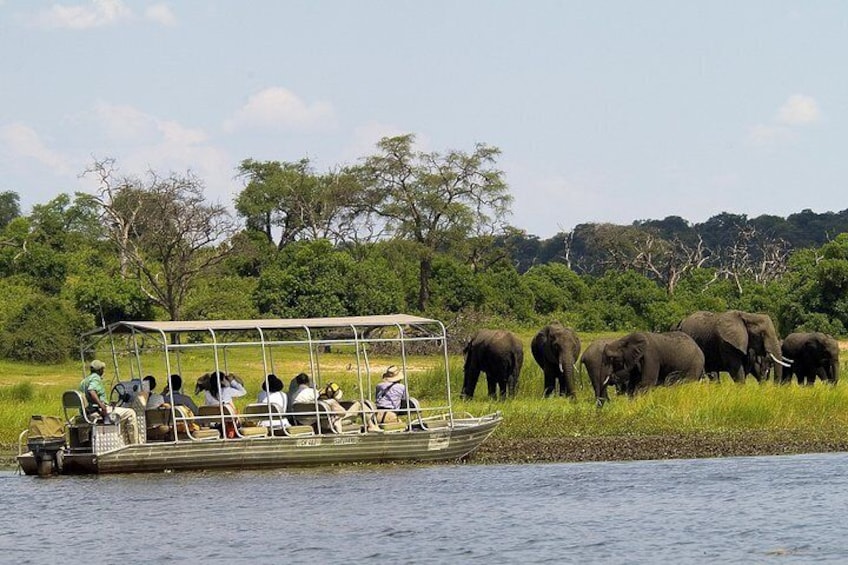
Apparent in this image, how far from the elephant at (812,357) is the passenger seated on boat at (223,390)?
630 inches

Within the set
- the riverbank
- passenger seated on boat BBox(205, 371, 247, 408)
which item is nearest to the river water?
the riverbank

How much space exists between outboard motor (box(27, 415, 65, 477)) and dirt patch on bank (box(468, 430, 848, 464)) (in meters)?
5.93

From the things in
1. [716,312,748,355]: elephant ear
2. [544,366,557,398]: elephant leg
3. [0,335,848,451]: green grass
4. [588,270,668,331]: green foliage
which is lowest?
[0,335,848,451]: green grass

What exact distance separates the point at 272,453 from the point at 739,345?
16049 millimetres

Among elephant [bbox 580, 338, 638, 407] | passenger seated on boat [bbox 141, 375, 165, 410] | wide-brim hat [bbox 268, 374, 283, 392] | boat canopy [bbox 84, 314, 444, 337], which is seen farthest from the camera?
elephant [bbox 580, 338, 638, 407]

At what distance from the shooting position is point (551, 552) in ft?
57.1

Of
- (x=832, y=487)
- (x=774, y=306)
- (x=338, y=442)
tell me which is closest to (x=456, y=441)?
(x=338, y=442)

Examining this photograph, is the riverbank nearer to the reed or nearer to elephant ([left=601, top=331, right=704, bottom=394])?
the reed

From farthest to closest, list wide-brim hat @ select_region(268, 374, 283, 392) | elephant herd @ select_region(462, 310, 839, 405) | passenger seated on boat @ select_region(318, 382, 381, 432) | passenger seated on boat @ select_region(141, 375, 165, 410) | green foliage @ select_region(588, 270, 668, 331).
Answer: green foliage @ select_region(588, 270, 668, 331)
elephant herd @ select_region(462, 310, 839, 405)
wide-brim hat @ select_region(268, 374, 283, 392)
passenger seated on boat @ select_region(318, 382, 381, 432)
passenger seated on boat @ select_region(141, 375, 165, 410)

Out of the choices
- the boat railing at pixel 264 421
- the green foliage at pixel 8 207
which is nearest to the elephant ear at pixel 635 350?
the boat railing at pixel 264 421

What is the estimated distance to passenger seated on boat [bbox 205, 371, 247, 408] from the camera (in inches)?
949

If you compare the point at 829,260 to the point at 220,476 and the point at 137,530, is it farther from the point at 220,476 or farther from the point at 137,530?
the point at 137,530

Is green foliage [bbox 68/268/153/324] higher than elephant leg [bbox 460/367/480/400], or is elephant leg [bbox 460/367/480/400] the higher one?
green foliage [bbox 68/268/153/324]

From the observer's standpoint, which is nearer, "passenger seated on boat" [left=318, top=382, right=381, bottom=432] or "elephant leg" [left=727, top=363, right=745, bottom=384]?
"passenger seated on boat" [left=318, top=382, right=381, bottom=432]
